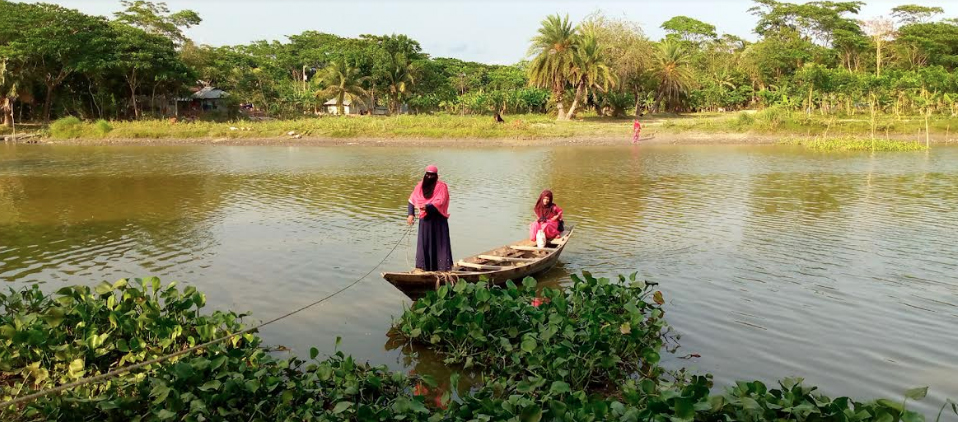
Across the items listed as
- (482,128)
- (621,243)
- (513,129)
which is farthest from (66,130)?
(621,243)

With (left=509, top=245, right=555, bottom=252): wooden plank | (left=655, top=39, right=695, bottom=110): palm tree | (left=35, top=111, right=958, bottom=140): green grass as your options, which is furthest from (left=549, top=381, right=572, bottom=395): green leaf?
(left=655, top=39, right=695, bottom=110): palm tree

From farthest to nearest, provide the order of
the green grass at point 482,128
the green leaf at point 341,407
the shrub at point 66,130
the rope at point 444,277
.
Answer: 1. the shrub at point 66,130
2. the green grass at point 482,128
3. the rope at point 444,277
4. the green leaf at point 341,407

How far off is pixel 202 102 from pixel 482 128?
95.2 feet

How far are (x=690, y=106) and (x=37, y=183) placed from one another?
45284 millimetres

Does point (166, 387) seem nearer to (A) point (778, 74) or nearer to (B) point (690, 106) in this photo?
(B) point (690, 106)

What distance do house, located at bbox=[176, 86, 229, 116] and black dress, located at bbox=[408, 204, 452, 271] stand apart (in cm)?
4812

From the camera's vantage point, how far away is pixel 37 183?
21344 millimetres

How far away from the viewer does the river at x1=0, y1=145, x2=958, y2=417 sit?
23.9 feet

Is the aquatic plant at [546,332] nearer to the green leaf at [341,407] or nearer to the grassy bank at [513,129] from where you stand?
the green leaf at [341,407]

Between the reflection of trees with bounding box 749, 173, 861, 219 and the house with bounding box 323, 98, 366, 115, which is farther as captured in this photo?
the house with bounding box 323, 98, 366, 115

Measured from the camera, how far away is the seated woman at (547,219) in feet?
34.9

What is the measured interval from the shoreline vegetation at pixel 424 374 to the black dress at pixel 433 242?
128cm

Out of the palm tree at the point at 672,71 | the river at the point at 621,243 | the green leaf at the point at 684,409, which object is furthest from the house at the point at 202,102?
the green leaf at the point at 684,409

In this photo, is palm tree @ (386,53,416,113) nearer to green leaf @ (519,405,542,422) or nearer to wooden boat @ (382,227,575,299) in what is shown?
wooden boat @ (382,227,575,299)
